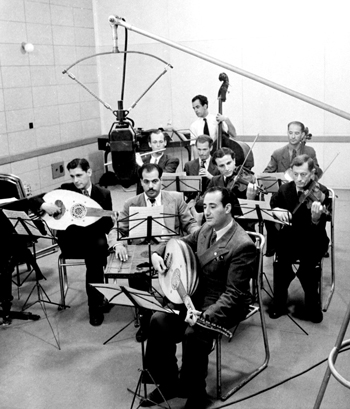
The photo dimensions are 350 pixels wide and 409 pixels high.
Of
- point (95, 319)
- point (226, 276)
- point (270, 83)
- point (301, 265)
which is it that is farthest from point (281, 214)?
point (270, 83)

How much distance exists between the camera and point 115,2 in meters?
8.86

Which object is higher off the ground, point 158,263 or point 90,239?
point 158,263

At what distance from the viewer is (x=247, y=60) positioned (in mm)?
8109

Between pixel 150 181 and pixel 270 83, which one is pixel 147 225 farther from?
pixel 270 83

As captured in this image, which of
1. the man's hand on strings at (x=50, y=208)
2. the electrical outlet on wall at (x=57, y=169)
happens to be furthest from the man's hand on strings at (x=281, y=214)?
the electrical outlet on wall at (x=57, y=169)

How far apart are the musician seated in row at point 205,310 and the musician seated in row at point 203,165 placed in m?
1.95

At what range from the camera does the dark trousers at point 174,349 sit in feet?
10.1

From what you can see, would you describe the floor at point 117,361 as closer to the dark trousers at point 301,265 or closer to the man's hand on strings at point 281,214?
the dark trousers at point 301,265

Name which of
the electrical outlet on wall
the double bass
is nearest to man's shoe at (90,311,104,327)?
the double bass

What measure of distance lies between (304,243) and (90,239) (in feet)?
5.59

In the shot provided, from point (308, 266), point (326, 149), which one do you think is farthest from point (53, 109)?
point (308, 266)

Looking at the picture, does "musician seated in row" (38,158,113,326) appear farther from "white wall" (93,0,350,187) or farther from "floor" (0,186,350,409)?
"white wall" (93,0,350,187)

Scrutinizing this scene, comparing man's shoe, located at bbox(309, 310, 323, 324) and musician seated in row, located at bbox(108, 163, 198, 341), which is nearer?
man's shoe, located at bbox(309, 310, 323, 324)

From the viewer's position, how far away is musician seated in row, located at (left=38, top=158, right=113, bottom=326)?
13.9 ft
